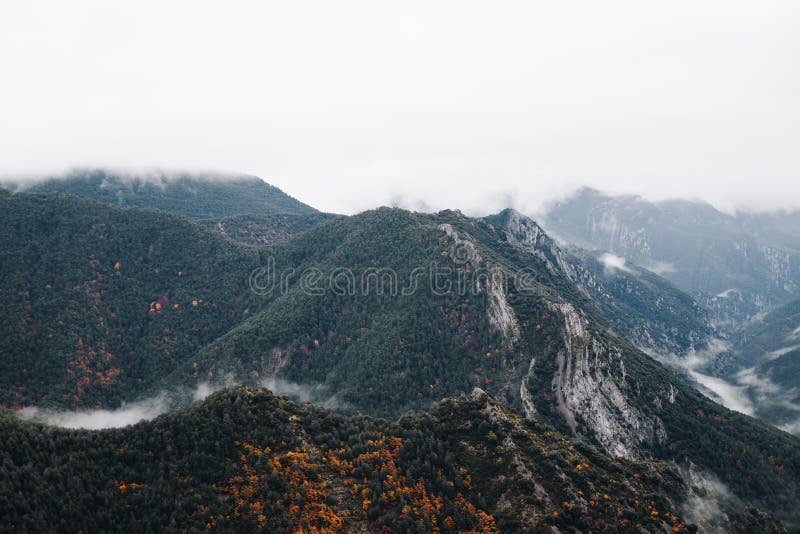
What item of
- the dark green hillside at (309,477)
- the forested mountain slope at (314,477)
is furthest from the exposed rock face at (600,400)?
the dark green hillside at (309,477)

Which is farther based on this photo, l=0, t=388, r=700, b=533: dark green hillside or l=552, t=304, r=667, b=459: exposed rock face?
l=552, t=304, r=667, b=459: exposed rock face

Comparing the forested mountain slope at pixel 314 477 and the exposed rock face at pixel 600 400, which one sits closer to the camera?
the forested mountain slope at pixel 314 477

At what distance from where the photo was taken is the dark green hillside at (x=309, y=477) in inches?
3076

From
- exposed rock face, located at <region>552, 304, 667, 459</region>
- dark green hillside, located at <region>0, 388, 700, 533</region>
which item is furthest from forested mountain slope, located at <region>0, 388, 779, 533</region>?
exposed rock face, located at <region>552, 304, 667, 459</region>

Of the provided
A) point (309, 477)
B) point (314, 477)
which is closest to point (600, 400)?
point (314, 477)

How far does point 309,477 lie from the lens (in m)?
91.6

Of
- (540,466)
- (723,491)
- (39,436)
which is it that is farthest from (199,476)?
(723,491)

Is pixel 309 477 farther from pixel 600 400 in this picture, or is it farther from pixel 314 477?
pixel 600 400

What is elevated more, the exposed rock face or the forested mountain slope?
the forested mountain slope

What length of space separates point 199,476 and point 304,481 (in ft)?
66.6

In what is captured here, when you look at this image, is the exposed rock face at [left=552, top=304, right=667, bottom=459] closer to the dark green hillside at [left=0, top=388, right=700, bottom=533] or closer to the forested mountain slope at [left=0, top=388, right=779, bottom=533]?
the forested mountain slope at [left=0, top=388, right=779, bottom=533]

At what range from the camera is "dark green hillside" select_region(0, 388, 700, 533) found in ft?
256

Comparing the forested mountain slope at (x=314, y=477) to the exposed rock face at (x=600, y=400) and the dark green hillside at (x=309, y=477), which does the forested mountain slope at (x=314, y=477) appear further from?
the exposed rock face at (x=600, y=400)

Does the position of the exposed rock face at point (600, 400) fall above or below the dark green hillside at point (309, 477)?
below
